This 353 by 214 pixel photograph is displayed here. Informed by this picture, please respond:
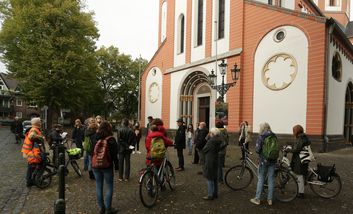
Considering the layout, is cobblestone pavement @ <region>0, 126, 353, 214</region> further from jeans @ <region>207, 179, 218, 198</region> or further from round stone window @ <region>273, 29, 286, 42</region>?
round stone window @ <region>273, 29, 286, 42</region>

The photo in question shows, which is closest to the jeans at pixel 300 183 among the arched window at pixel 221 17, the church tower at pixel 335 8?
the arched window at pixel 221 17

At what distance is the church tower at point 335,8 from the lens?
3825 centimetres

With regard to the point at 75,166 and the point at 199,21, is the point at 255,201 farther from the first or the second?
the point at 199,21

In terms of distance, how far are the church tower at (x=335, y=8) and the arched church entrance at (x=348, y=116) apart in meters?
22.7

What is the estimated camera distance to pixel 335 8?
3884 centimetres

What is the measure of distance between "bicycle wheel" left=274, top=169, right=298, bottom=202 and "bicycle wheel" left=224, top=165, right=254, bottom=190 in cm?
81

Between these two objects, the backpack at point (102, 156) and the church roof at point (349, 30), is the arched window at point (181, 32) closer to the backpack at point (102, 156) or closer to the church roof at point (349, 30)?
the backpack at point (102, 156)

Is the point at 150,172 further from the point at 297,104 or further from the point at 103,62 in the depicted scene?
the point at 103,62

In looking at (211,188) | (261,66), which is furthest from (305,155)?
(261,66)

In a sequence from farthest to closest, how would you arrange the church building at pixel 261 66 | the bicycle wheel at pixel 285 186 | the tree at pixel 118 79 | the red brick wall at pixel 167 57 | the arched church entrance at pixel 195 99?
the tree at pixel 118 79 < the red brick wall at pixel 167 57 < the arched church entrance at pixel 195 99 < the church building at pixel 261 66 < the bicycle wheel at pixel 285 186

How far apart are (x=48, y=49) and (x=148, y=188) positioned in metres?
19.9

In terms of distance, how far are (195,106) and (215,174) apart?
18283 millimetres

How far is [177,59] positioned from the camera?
25.4 meters

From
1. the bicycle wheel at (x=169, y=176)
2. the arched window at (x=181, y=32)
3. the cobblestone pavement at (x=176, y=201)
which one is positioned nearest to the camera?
the cobblestone pavement at (x=176, y=201)
